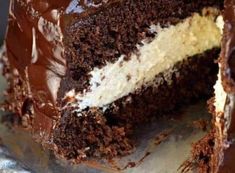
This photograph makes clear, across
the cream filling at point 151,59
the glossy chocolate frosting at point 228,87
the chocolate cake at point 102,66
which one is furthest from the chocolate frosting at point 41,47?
the glossy chocolate frosting at point 228,87

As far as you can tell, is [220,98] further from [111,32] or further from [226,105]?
[111,32]

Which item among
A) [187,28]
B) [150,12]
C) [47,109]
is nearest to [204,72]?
[187,28]

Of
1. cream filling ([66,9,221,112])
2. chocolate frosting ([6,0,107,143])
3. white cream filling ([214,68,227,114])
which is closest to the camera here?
white cream filling ([214,68,227,114])

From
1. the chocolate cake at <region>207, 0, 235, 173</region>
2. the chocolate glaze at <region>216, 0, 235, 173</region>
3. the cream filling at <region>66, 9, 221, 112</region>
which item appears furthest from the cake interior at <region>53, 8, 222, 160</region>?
the chocolate glaze at <region>216, 0, 235, 173</region>

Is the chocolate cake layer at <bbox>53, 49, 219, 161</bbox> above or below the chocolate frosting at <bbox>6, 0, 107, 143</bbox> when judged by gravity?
below

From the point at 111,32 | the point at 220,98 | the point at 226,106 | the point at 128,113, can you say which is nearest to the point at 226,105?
the point at 226,106

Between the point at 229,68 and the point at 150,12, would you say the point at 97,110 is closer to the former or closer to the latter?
the point at 150,12

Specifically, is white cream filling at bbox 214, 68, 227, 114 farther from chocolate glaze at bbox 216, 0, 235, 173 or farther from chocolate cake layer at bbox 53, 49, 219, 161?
chocolate cake layer at bbox 53, 49, 219, 161
